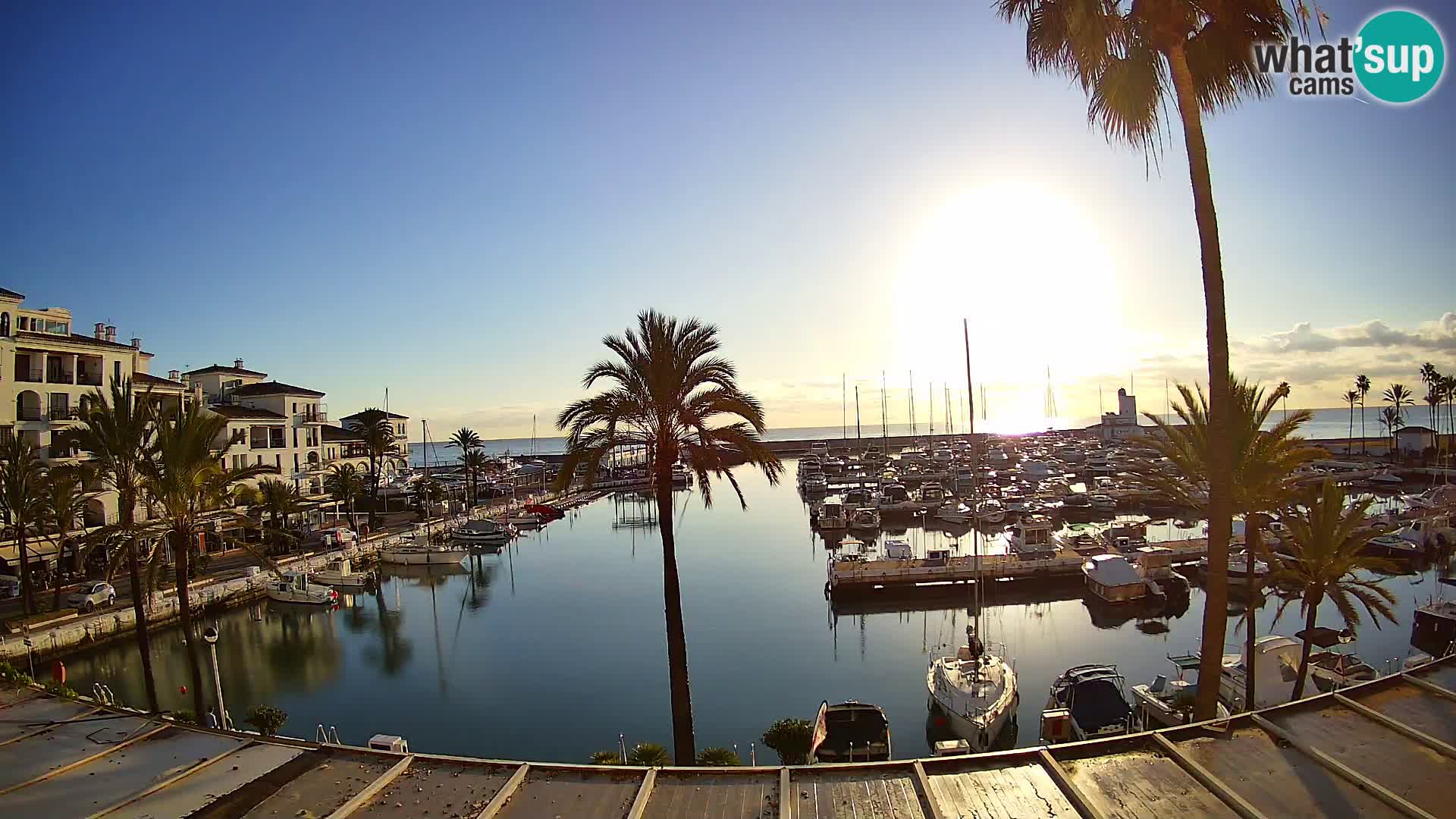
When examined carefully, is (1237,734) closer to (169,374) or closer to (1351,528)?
(1351,528)

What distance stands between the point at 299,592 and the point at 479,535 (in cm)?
2089

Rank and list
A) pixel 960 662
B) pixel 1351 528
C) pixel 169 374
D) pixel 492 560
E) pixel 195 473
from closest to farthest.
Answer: pixel 1351 528
pixel 195 473
pixel 960 662
pixel 169 374
pixel 492 560

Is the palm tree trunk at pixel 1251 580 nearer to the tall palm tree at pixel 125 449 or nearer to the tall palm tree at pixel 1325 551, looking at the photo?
the tall palm tree at pixel 1325 551

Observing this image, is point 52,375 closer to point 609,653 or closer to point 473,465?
point 609,653

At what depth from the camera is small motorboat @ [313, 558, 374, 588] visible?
44531 millimetres

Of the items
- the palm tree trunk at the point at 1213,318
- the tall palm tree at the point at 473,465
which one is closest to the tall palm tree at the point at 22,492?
the palm tree trunk at the point at 1213,318

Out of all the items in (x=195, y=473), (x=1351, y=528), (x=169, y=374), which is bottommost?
(x=1351, y=528)

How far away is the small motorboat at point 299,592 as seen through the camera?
40562 millimetres

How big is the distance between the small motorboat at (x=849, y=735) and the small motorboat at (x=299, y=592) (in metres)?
33.5

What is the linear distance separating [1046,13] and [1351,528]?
14045 mm

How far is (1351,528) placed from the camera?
1644cm

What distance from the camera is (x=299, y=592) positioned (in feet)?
133

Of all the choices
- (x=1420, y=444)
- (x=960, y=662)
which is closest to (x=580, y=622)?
(x=960, y=662)

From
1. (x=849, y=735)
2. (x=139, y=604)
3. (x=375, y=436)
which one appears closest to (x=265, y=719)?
(x=139, y=604)
